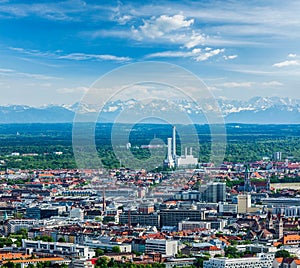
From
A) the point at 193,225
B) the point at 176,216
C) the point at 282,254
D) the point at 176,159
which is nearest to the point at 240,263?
the point at 282,254

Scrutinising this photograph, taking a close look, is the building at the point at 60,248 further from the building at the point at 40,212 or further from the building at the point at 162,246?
the building at the point at 40,212

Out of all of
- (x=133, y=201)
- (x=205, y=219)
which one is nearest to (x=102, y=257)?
(x=205, y=219)

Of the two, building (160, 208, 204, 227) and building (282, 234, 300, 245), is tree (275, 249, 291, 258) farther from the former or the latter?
building (160, 208, 204, 227)

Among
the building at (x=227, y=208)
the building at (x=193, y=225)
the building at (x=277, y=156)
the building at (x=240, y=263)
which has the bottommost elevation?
the building at (x=240, y=263)

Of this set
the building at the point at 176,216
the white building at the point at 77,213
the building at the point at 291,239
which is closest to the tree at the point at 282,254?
the building at the point at 291,239

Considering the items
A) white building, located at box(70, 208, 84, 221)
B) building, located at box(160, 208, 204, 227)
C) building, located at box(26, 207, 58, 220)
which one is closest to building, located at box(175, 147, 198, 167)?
white building, located at box(70, 208, 84, 221)

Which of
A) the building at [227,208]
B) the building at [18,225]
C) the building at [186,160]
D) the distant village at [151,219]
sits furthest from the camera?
the building at [186,160]

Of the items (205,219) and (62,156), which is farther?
(62,156)

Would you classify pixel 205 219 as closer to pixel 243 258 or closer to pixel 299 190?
pixel 243 258
